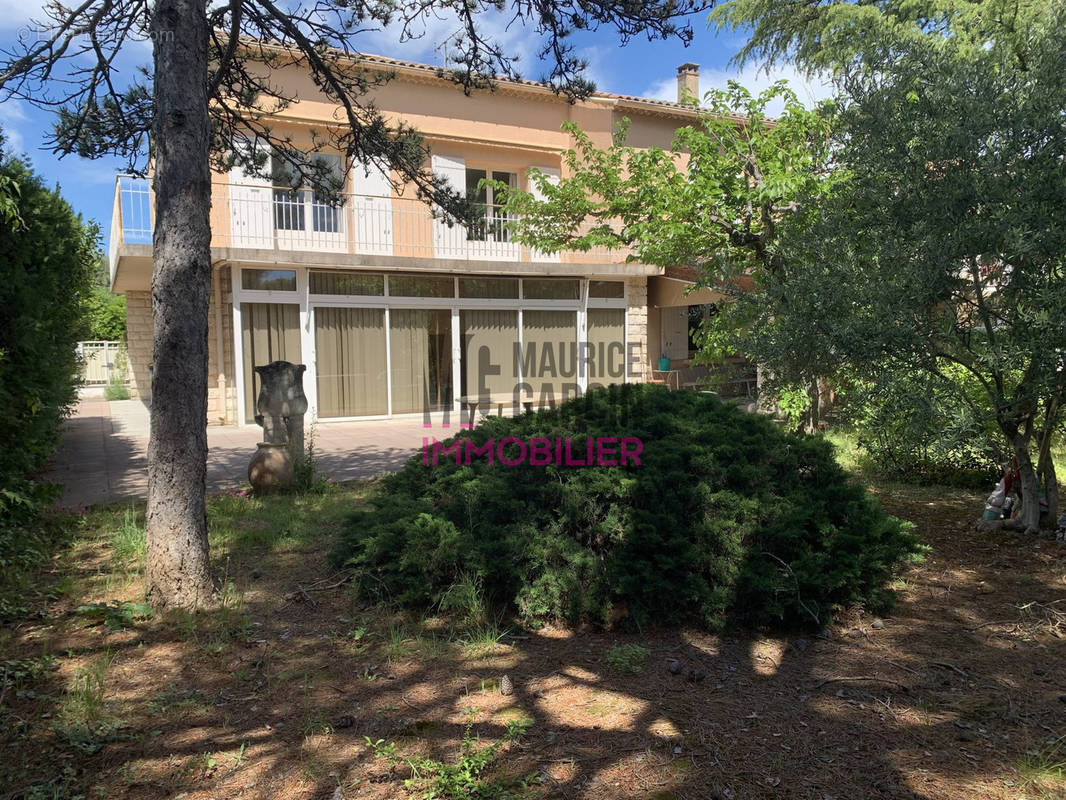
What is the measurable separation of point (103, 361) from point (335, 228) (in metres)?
16.2

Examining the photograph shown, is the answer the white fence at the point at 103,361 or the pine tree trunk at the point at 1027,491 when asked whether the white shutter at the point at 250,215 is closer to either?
the pine tree trunk at the point at 1027,491

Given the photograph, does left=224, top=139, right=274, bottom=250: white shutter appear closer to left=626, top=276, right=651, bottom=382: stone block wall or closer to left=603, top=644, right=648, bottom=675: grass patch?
left=626, top=276, right=651, bottom=382: stone block wall

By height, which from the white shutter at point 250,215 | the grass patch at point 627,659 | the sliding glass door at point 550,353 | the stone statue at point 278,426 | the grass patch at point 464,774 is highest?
the white shutter at point 250,215

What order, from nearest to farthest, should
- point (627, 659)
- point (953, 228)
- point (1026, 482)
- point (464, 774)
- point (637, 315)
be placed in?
point (464, 774) < point (627, 659) < point (953, 228) < point (1026, 482) < point (637, 315)

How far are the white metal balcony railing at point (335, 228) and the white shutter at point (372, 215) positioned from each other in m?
0.02

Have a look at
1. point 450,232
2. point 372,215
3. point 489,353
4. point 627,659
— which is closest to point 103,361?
point 372,215

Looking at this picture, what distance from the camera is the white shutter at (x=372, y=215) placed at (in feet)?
47.9

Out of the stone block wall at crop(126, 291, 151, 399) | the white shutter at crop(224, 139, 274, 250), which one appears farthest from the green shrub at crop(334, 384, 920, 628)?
the stone block wall at crop(126, 291, 151, 399)

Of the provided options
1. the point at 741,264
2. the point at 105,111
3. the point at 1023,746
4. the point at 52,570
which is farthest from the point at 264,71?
the point at 1023,746

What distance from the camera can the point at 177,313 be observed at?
3883 millimetres

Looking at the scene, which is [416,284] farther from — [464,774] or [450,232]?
[464,774]

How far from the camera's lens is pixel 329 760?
8.36 ft

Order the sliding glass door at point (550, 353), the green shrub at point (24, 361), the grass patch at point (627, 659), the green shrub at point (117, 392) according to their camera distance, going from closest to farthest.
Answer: the grass patch at point (627, 659)
the green shrub at point (24, 361)
the sliding glass door at point (550, 353)
the green shrub at point (117, 392)

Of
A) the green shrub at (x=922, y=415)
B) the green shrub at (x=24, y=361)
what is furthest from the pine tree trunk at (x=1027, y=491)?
the green shrub at (x=24, y=361)
